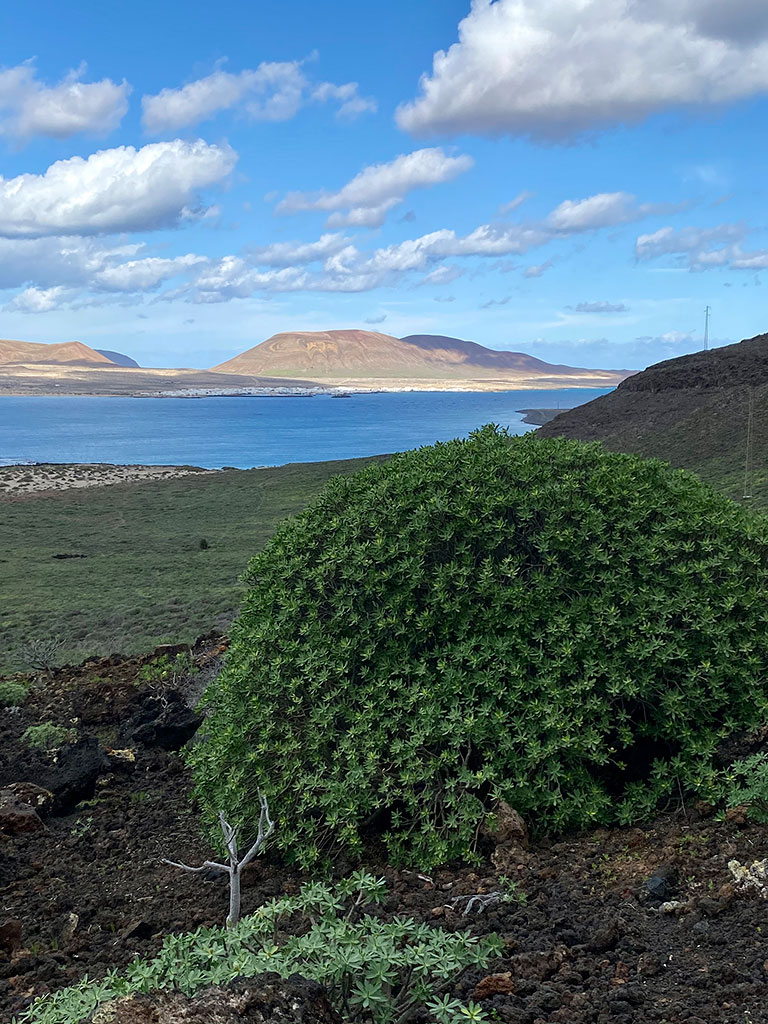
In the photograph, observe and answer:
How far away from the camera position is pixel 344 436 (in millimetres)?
153000

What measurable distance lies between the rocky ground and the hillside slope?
3243cm

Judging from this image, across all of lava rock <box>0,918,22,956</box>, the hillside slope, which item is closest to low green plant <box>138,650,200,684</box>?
lava rock <box>0,918,22,956</box>

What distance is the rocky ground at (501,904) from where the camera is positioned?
11.3 ft

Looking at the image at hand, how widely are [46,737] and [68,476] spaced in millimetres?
56698

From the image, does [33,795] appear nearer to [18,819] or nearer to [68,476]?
[18,819]

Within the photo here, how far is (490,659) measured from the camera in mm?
4902

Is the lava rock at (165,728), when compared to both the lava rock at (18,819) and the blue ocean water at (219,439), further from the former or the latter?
the blue ocean water at (219,439)

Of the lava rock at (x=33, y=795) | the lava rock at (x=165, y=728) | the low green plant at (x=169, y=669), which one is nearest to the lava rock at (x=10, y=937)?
the lava rock at (x=33, y=795)

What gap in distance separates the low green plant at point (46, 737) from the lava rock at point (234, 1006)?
5181 mm

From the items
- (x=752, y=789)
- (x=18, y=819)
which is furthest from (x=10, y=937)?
(x=752, y=789)

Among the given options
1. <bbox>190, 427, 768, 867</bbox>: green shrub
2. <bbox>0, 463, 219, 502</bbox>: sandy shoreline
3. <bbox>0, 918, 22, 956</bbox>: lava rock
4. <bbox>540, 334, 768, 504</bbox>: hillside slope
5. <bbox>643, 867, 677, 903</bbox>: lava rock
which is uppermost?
<bbox>540, 334, 768, 504</bbox>: hillside slope

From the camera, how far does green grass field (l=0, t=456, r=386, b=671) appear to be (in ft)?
62.0

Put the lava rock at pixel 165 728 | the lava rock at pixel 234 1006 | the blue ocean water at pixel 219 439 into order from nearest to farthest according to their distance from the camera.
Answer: the lava rock at pixel 234 1006 → the lava rock at pixel 165 728 → the blue ocean water at pixel 219 439

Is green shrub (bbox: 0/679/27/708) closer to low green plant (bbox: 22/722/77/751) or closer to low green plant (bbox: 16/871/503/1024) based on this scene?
low green plant (bbox: 22/722/77/751)
